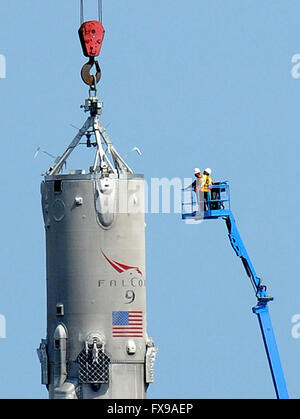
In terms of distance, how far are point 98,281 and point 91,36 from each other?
518 inches

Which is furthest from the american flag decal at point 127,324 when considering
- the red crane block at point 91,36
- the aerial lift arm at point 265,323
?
the red crane block at point 91,36

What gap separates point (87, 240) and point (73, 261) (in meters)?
1.36

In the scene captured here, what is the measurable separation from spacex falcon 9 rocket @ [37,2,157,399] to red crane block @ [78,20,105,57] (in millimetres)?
3250

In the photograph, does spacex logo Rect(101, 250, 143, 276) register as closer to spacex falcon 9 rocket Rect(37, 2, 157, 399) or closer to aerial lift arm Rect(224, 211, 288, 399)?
spacex falcon 9 rocket Rect(37, 2, 157, 399)

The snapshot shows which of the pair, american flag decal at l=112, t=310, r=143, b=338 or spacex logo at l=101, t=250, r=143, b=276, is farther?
american flag decal at l=112, t=310, r=143, b=338

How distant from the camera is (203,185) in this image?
13912cm

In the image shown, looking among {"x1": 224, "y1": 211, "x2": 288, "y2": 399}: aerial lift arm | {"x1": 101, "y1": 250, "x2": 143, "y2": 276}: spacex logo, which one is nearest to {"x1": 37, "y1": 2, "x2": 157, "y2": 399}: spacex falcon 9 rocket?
{"x1": 101, "y1": 250, "x2": 143, "y2": 276}: spacex logo

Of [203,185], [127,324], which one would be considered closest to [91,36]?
[203,185]

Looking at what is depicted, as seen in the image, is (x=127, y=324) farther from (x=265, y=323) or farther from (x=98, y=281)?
(x=265, y=323)

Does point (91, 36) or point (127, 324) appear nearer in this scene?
point (127, 324)

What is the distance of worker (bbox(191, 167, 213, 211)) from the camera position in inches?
5477

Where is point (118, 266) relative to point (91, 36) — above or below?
below

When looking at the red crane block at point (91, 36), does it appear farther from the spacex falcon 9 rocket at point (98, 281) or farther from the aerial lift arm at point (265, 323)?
the aerial lift arm at point (265, 323)
